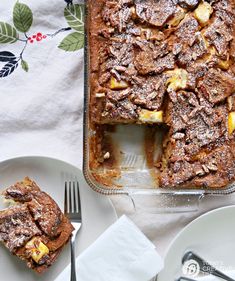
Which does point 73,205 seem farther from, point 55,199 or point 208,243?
point 208,243

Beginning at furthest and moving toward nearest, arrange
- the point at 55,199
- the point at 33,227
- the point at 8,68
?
1. the point at 8,68
2. the point at 55,199
3. the point at 33,227

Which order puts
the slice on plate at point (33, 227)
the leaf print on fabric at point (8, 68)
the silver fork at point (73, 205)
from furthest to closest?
the leaf print on fabric at point (8, 68), the silver fork at point (73, 205), the slice on plate at point (33, 227)

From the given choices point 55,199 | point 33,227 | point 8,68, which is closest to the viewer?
point 33,227

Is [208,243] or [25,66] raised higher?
[25,66]

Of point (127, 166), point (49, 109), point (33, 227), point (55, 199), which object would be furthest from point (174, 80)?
point (33, 227)

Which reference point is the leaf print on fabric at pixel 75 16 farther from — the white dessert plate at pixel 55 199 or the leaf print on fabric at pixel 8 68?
the white dessert plate at pixel 55 199

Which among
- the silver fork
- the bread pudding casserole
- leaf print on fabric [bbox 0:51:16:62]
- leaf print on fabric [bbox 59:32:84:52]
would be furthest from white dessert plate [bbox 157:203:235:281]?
leaf print on fabric [bbox 0:51:16:62]

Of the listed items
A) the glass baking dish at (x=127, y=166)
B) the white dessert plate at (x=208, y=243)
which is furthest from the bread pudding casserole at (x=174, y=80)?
the white dessert plate at (x=208, y=243)
